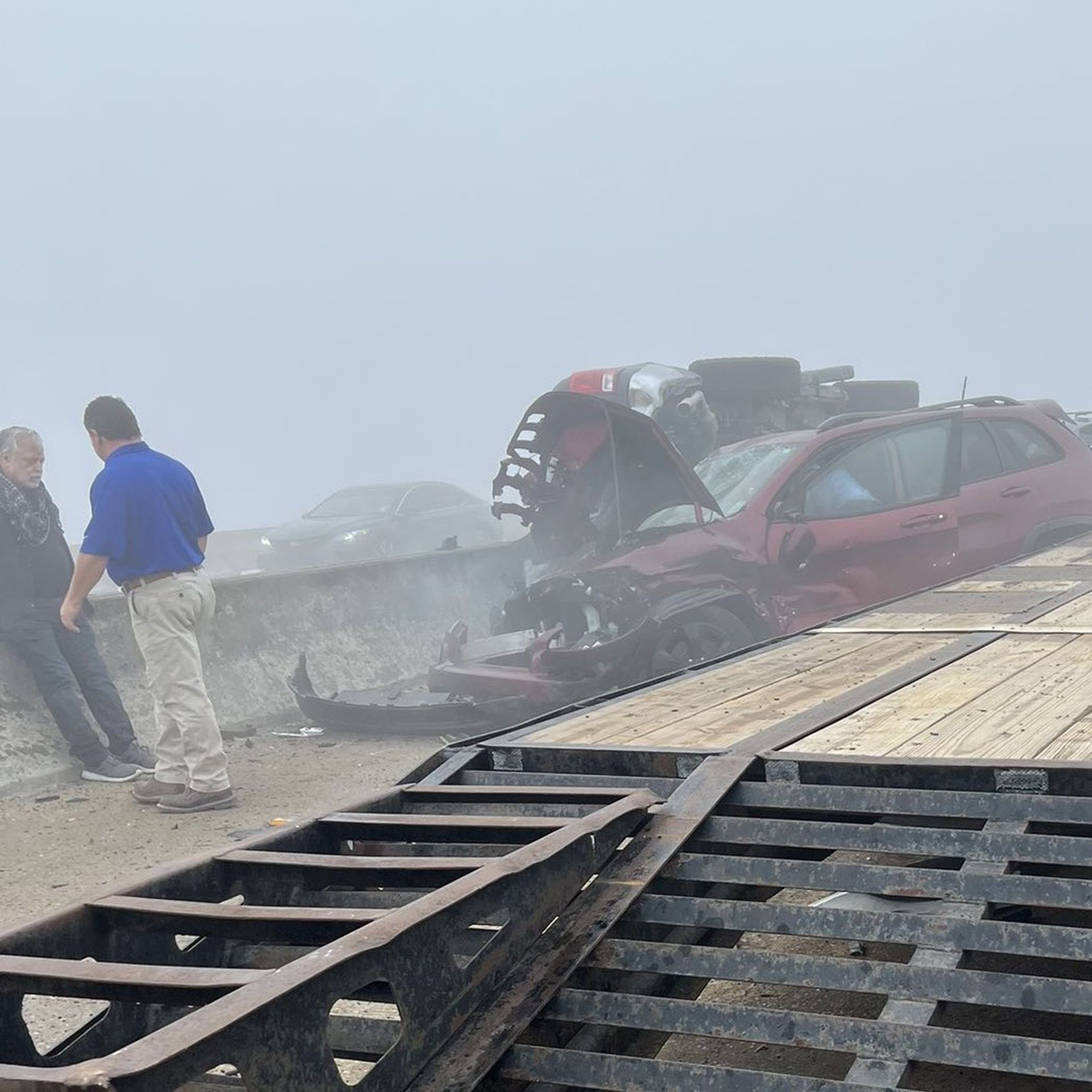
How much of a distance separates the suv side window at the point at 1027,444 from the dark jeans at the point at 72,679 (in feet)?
20.3

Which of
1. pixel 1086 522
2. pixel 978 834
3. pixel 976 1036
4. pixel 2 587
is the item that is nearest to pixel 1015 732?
pixel 978 834

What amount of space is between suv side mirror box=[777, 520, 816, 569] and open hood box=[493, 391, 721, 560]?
1.66 ft

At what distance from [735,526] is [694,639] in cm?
97

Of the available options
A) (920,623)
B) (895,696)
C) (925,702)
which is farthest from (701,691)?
(920,623)

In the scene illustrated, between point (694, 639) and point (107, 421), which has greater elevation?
point (107, 421)

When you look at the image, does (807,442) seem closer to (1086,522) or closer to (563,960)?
(1086,522)

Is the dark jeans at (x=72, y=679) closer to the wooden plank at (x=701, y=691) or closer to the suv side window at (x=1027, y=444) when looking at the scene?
the wooden plank at (x=701, y=691)

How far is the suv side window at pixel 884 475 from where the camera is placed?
28.8ft

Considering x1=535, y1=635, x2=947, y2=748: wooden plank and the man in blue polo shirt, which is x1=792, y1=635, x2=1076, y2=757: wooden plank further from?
the man in blue polo shirt

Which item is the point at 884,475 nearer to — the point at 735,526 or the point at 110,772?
the point at 735,526

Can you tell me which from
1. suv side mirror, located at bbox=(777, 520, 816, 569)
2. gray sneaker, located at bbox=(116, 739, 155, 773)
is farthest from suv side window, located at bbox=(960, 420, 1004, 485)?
gray sneaker, located at bbox=(116, 739, 155, 773)

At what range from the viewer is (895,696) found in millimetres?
4129

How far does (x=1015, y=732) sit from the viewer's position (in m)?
3.47

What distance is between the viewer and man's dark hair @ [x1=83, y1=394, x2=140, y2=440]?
6926 mm
